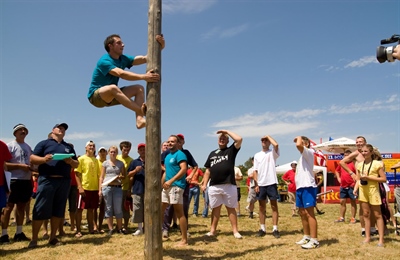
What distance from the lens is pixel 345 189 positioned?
9086mm

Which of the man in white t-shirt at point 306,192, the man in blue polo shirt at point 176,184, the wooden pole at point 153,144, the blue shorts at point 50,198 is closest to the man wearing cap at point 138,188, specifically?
the man in blue polo shirt at point 176,184

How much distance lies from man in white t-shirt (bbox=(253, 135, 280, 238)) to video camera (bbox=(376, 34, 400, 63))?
361 cm

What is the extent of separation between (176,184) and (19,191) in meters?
3.43

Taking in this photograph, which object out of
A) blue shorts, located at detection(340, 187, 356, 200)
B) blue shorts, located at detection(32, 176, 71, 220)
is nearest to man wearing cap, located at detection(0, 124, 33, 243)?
blue shorts, located at detection(32, 176, 71, 220)

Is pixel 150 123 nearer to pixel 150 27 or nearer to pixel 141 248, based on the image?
pixel 150 27

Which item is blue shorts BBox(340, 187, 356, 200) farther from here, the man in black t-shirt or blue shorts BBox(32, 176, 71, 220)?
blue shorts BBox(32, 176, 71, 220)

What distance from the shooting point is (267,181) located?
7117mm

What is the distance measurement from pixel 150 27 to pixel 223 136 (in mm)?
3070

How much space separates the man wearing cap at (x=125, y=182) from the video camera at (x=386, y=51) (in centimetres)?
580

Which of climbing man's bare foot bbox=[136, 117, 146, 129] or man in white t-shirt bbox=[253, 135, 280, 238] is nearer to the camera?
climbing man's bare foot bbox=[136, 117, 146, 129]

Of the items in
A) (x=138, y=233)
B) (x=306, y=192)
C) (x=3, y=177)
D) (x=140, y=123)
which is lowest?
(x=138, y=233)

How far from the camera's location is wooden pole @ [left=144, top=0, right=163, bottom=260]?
436 cm

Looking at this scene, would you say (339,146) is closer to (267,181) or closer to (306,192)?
(267,181)

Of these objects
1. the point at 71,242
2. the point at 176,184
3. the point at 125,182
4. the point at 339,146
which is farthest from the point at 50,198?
the point at 339,146
